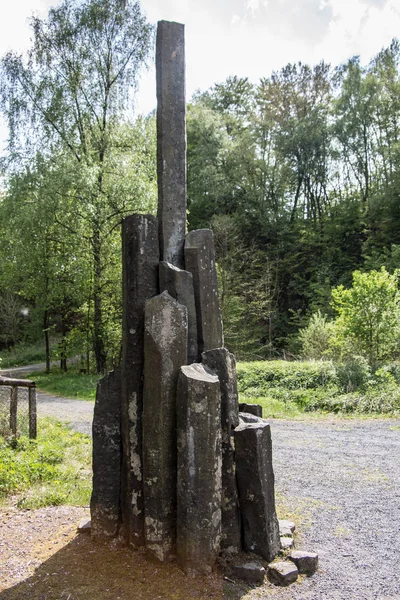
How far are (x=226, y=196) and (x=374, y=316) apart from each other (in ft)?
63.2

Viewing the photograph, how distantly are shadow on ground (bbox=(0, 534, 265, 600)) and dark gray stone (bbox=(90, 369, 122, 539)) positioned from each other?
0.85 feet

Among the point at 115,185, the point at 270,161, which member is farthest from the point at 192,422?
the point at 270,161

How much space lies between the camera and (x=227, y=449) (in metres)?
4.05

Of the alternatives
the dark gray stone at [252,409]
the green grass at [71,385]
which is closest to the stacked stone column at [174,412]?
the dark gray stone at [252,409]

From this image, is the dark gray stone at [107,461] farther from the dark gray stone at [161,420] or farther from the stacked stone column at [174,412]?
the dark gray stone at [161,420]

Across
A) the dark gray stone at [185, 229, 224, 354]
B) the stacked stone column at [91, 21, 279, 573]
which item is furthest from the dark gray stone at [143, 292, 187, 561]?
the dark gray stone at [185, 229, 224, 354]

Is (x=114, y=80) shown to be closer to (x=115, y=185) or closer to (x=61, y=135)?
(x=61, y=135)

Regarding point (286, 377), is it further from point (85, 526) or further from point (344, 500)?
point (85, 526)

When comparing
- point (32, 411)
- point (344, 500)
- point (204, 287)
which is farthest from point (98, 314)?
point (204, 287)

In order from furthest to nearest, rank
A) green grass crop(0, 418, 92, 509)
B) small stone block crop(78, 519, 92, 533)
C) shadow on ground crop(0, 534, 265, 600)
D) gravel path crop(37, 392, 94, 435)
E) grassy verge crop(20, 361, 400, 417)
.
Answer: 1. grassy verge crop(20, 361, 400, 417)
2. gravel path crop(37, 392, 94, 435)
3. green grass crop(0, 418, 92, 509)
4. small stone block crop(78, 519, 92, 533)
5. shadow on ground crop(0, 534, 265, 600)

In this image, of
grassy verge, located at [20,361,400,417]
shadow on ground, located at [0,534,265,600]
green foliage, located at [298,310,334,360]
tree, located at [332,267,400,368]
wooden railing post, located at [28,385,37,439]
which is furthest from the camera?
green foliage, located at [298,310,334,360]

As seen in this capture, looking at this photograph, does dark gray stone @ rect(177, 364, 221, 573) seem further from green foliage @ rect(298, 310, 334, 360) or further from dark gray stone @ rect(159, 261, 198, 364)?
green foliage @ rect(298, 310, 334, 360)

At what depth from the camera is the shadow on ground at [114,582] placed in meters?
3.50

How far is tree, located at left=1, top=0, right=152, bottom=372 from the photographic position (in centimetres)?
1773
